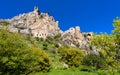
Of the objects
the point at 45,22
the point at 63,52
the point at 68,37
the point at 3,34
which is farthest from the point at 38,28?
the point at 3,34

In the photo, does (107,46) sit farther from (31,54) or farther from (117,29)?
(31,54)

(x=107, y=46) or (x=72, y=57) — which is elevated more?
(x=72, y=57)

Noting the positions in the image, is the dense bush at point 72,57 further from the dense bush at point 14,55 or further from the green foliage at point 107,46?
the green foliage at point 107,46

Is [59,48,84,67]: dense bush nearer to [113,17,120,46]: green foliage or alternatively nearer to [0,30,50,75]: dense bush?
[0,30,50,75]: dense bush

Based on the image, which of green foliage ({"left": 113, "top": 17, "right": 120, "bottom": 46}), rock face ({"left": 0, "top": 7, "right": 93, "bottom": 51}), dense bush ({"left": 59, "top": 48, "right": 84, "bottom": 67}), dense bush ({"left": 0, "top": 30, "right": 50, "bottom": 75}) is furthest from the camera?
rock face ({"left": 0, "top": 7, "right": 93, "bottom": 51})

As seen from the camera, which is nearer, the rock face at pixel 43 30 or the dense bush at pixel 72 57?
the dense bush at pixel 72 57

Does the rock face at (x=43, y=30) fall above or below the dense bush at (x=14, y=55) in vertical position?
above

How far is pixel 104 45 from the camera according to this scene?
88.4 feet

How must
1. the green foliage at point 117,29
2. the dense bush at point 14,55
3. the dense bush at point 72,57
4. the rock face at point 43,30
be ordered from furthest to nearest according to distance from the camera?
the rock face at point 43,30 → the dense bush at point 72,57 → the dense bush at point 14,55 → the green foliage at point 117,29

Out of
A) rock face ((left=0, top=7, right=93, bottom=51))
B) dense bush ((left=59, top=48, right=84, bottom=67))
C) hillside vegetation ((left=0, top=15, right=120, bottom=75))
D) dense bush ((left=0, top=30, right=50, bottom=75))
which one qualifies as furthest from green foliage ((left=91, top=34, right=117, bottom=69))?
rock face ((left=0, top=7, right=93, bottom=51))

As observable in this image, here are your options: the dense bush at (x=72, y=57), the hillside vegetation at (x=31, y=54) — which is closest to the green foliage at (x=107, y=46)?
the hillside vegetation at (x=31, y=54)

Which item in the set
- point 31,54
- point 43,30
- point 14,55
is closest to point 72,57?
point 31,54

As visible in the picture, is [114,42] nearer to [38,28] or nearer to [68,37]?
[68,37]

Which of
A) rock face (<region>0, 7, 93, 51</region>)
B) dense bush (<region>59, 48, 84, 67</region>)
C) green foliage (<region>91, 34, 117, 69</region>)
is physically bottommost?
green foliage (<region>91, 34, 117, 69</region>)
